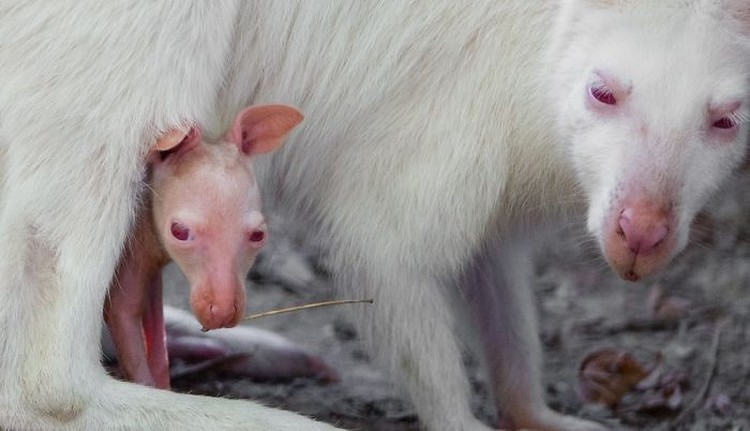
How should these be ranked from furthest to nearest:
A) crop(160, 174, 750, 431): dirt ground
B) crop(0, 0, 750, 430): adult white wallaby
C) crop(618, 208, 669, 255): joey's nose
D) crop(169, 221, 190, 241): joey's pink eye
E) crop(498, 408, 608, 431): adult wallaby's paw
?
crop(160, 174, 750, 431): dirt ground < crop(498, 408, 608, 431): adult wallaby's paw < crop(169, 221, 190, 241): joey's pink eye < crop(0, 0, 750, 430): adult white wallaby < crop(618, 208, 669, 255): joey's nose

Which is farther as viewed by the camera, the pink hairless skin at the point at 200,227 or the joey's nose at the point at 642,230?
the pink hairless skin at the point at 200,227

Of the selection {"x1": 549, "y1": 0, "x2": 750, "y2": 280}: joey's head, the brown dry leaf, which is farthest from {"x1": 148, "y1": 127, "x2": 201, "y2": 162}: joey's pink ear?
the brown dry leaf

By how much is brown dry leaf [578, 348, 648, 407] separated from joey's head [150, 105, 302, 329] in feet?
5.74

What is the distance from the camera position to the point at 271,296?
6.70 m

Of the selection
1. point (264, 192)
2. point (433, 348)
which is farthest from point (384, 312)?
point (264, 192)

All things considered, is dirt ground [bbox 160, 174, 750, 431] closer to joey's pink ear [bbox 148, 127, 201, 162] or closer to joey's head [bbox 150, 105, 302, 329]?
joey's head [bbox 150, 105, 302, 329]

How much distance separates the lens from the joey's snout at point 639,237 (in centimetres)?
416

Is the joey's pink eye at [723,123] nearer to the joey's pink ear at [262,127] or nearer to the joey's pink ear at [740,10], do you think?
the joey's pink ear at [740,10]

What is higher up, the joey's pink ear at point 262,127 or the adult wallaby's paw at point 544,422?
the joey's pink ear at point 262,127

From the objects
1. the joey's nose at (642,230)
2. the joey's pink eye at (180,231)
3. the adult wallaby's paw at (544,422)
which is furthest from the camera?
the adult wallaby's paw at (544,422)

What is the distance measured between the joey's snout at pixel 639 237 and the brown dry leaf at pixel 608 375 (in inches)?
60.4

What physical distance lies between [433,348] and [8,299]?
3.58 ft

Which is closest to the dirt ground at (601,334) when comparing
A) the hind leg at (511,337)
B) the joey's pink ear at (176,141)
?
the hind leg at (511,337)

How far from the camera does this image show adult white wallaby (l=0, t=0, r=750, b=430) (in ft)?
14.0
